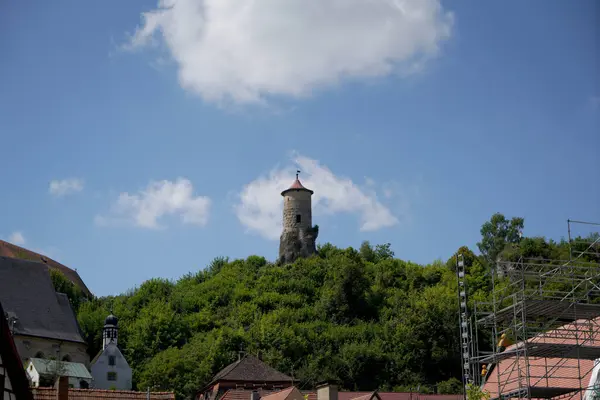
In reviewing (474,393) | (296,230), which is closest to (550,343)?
(474,393)

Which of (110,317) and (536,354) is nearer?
(536,354)

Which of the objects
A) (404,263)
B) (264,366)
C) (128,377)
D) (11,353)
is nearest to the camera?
(11,353)

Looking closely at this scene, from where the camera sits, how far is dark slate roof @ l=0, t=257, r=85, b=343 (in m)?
59.0

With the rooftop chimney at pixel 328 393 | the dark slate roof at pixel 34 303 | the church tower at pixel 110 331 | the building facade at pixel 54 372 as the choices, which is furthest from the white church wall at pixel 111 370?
the rooftop chimney at pixel 328 393

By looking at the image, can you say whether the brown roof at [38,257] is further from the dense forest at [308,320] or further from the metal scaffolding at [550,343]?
the metal scaffolding at [550,343]

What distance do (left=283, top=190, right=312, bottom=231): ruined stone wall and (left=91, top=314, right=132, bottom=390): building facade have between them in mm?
29440

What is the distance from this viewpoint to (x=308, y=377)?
60.2m

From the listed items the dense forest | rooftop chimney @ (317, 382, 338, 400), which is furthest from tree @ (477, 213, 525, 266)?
rooftop chimney @ (317, 382, 338, 400)

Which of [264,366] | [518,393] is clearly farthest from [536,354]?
[264,366]

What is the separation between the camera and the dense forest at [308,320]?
6206 cm

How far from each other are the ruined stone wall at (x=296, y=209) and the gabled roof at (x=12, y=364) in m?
71.5

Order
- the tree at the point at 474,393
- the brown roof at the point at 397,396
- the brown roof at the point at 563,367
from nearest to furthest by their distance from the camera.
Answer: the tree at the point at 474,393
the brown roof at the point at 563,367
the brown roof at the point at 397,396

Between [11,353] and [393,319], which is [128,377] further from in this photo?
[11,353]

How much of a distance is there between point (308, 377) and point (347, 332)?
8.79 metres
